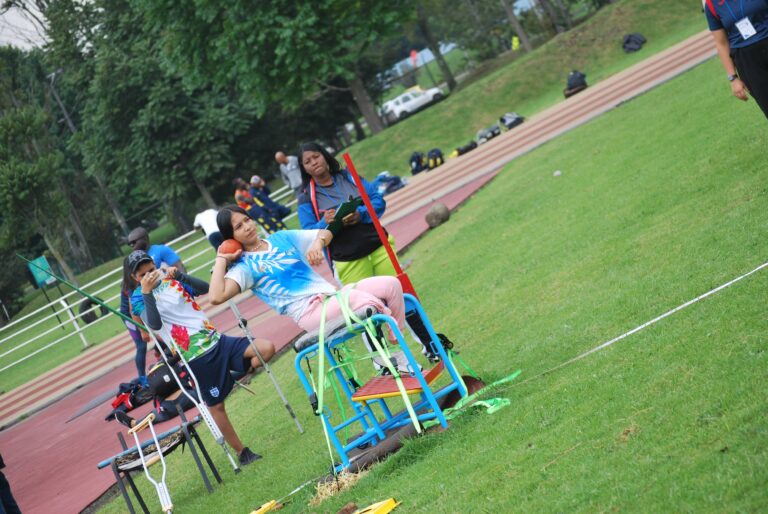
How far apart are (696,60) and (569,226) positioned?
13913 millimetres

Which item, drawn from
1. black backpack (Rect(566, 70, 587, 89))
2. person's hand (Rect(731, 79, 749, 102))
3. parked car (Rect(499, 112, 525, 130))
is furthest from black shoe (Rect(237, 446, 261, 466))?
black backpack (Rect(566, 70, 587, 89))

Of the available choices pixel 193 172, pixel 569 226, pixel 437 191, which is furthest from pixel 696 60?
pixel 193 172

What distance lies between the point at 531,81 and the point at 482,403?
32626mm

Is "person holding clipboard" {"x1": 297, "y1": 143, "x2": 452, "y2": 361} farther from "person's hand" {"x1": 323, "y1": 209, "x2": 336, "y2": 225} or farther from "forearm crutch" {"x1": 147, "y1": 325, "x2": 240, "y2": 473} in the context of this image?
Answer: "forearm crutch" {"x1": 147, "y1": 325, "x2": 240, "y2": 473}

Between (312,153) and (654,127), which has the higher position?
(312,153)

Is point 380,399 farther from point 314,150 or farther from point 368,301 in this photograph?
point 314,150

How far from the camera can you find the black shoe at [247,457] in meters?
8.35

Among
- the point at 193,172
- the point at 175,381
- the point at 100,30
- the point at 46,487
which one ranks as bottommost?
the point at 46,487

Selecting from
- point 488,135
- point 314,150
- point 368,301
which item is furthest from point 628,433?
point 488,135

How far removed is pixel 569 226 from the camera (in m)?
11.4

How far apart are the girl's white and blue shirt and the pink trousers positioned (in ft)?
0.25

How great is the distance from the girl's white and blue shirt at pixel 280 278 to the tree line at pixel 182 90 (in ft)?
103

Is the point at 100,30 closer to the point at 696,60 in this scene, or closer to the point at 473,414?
the point at 696,60

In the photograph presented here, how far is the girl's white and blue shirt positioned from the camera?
21.4ft
